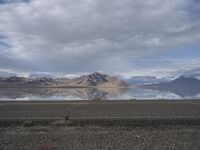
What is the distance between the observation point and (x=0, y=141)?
15961 millimetres

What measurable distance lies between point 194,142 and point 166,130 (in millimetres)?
3768

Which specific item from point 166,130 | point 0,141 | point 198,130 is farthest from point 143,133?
point 0,141

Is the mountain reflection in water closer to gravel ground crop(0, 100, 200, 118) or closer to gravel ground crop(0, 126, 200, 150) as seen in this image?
gravel ground crop(0, 100, 200, 118)

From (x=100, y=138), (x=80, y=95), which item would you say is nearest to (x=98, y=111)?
(x=100, y=138)

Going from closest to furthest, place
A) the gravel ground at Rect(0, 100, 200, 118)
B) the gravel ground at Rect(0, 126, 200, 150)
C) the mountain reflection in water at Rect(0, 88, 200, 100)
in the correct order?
the gravel ground at Rect(0, 126, 200, 150)
the gravel ground at Rect(0, 100, 200, 118)
the mountain reflection in water at Rect(0, 88, 200, 100)

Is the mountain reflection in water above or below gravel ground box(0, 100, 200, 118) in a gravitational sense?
above

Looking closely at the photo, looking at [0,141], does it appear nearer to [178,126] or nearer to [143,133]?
[143,133]

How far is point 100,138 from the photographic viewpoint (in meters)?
16.5

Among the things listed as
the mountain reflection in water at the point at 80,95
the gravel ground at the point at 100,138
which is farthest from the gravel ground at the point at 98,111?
the mountain reflection in water at the point at 80,95

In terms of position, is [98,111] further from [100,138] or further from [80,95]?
[80,95]

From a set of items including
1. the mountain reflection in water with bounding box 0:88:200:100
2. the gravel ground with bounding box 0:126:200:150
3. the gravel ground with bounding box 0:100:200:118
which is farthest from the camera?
the mountain reflection in water with bounding box 0:88:200:100

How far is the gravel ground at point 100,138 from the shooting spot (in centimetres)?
1441

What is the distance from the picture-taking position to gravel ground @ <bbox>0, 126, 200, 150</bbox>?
47.3 feet

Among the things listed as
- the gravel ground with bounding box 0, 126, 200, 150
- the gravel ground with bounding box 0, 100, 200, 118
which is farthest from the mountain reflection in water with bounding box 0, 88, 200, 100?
the gravel ground with bounding box 0, 126, 200, 150
